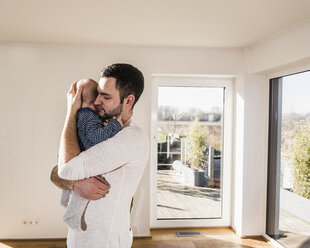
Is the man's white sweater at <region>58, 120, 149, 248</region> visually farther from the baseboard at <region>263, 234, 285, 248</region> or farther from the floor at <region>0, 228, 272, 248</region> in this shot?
the baseboard at <region>263, 234, 285, 248</region>

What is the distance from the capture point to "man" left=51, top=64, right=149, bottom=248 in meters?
1.18

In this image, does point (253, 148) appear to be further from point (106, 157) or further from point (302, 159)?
point (106, 157)

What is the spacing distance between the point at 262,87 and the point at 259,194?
137 cm

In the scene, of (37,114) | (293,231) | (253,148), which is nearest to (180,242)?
(293,231)


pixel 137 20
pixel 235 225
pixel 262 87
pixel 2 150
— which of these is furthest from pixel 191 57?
pixel 2 150

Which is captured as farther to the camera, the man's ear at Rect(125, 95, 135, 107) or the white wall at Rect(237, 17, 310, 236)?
the white wall at Rect(237, 17, 310, 236)

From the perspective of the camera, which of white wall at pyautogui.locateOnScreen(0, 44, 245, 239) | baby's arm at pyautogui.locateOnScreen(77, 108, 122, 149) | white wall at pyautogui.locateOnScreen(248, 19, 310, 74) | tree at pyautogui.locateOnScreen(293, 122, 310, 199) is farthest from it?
white wall at pyautogui.locateOnScreen(0, 44, 245, 239)

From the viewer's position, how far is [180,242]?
3.70 meters

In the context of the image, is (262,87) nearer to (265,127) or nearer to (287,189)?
(265,127)

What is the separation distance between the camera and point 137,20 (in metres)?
2.72

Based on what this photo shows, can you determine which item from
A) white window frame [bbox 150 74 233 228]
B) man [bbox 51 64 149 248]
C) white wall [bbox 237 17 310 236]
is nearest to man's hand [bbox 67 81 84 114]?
man [bbox 51 64 149 248]

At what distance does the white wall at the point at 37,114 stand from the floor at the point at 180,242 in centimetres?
12

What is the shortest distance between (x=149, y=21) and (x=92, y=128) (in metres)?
1.76

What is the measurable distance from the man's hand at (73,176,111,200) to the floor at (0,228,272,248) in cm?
260
